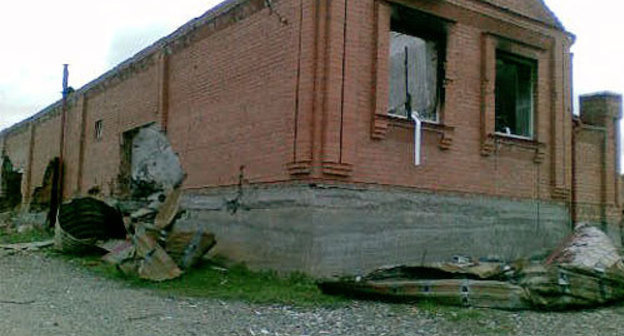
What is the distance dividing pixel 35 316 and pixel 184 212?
5617 mm

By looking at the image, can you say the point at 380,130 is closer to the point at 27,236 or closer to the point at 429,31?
the point at 429,31

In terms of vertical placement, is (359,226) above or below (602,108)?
below

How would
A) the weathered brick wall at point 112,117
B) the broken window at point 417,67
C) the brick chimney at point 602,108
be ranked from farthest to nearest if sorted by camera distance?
the weathered brick wall at point 112,117 < the brick chimney at point 602,108 < the broken window at point 417,67

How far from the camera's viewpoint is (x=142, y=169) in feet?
52.1

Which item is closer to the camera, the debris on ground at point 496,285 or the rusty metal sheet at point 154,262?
the debris on ground at point 496,285

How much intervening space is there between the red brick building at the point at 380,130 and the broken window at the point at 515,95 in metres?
0.03

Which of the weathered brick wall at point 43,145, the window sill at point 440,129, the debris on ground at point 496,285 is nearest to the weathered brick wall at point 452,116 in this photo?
the window sill at point 440,129

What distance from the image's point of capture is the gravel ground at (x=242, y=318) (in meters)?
6.71

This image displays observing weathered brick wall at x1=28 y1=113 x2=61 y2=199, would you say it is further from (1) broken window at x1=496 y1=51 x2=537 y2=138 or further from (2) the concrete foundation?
(1) broken window at x1=496 y1=51 x2=537 y2=138

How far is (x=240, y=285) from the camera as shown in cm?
966

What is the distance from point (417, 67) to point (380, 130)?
2.24 metres

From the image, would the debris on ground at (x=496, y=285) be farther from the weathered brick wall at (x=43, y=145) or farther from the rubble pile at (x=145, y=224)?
the weathered brick wall at (x=43, y=145)

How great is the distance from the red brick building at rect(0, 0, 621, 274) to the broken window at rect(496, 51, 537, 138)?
0.09ft

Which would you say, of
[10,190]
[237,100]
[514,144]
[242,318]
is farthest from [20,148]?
[242,318]
